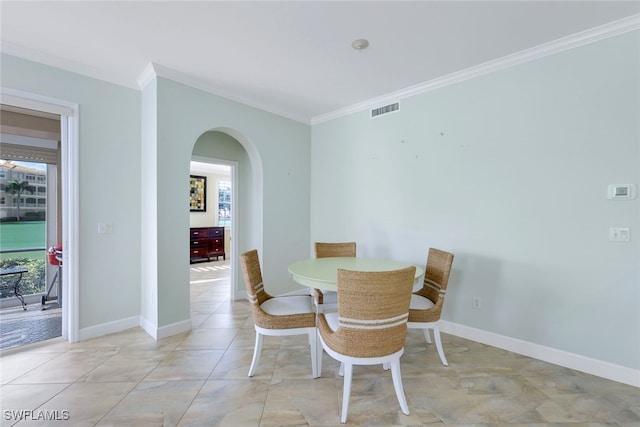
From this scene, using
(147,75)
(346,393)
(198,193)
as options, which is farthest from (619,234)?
(198,193)

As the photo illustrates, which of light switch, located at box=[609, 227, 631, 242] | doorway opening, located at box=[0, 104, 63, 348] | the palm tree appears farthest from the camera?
the palm tree

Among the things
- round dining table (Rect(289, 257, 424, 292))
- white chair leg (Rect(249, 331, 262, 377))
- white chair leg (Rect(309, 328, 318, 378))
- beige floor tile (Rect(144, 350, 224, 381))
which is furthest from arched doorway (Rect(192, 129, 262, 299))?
white chair leg (Rect(309, 328, 318, 378))

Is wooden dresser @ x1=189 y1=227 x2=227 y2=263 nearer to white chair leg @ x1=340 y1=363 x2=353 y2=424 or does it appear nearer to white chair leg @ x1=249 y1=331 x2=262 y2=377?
white chair leg @ x1=249 y1=331 x2=262 y2=377

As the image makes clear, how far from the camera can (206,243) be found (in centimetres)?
730

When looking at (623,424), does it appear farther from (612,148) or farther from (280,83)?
(280,83)

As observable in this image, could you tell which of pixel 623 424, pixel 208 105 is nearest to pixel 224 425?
pixel 623 424

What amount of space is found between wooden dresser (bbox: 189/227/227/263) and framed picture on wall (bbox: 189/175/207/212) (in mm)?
764

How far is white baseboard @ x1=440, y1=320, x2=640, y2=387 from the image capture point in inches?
84.7

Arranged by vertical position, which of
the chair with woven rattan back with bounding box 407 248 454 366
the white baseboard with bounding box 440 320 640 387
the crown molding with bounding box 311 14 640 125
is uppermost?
the crown molding with bounding box 311 14 640 125

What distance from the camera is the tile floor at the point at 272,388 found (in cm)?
178

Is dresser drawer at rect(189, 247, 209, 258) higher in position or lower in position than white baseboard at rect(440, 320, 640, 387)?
higher

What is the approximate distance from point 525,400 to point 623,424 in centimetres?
49

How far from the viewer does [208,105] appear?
3.27 metres

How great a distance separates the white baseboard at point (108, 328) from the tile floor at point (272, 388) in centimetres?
11
